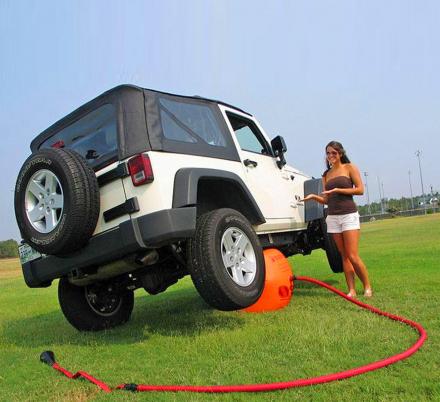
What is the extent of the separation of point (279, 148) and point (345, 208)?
3.40 ft

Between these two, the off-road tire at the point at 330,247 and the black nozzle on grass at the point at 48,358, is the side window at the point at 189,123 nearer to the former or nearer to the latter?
the black nozzle on grass at the point at 48,358

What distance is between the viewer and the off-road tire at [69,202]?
3633mm

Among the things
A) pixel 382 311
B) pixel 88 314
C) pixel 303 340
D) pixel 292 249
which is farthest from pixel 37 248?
pixel 292 249

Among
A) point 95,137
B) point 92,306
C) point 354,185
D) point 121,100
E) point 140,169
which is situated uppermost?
point 121,100

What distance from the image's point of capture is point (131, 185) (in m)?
3.67

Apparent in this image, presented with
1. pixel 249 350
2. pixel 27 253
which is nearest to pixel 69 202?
pixel 27 253

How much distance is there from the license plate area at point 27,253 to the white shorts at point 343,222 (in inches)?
126

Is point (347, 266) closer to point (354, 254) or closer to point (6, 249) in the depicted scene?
point (354, 254)

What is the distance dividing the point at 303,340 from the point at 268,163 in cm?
233

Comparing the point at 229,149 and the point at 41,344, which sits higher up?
the point at 229,149

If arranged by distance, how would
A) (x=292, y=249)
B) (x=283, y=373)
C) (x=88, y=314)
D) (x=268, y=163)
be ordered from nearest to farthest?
(x=283, y=373) → (x=88, y=314) → (x=268, y=163) → (x=292, y=249)

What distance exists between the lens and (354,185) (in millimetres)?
5477

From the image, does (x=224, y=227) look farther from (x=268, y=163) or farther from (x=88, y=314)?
(x=88, y=314)

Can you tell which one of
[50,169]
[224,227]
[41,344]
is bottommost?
[41,344]
